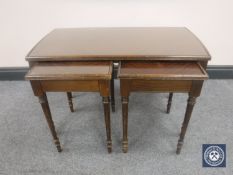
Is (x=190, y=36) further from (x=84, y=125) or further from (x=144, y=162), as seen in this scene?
(x=84, y=125)

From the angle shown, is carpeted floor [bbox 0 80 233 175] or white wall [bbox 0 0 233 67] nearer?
carpeted floor [bbox 0 80 233 175]

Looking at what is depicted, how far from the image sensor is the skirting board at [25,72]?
1826 mm

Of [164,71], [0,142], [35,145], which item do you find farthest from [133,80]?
[0,142]

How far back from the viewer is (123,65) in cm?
95

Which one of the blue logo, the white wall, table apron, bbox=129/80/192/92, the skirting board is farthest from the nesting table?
the skirting board

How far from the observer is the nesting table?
868mm

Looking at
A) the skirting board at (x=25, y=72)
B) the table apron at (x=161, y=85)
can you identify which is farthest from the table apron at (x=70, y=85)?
the skirting board at (x=25, y=72)

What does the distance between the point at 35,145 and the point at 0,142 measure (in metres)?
0.25

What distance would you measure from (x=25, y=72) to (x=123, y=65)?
1.34 metres

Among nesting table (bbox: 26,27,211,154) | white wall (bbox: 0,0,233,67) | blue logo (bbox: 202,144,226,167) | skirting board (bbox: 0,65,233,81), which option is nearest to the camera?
nesting table (bbox: 26,27,211,154)

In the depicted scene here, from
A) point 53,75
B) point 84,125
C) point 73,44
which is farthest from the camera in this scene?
point 84,125

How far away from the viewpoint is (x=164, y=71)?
89cm

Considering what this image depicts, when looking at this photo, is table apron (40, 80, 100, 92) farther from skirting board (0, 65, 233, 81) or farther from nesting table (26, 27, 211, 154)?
skirting board (0, 65, 233, 81)

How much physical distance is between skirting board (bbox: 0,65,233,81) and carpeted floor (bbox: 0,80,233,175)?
0.13m
